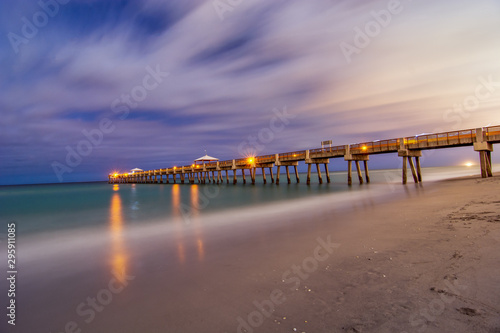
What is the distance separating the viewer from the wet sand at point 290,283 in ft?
11.0

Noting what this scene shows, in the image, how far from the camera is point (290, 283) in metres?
4.59

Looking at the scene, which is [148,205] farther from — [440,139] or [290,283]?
[440,139]

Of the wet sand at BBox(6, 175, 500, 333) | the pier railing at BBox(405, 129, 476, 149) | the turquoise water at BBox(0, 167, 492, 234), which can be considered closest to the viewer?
the wet sand at BBox(6, 175, 500, 333)

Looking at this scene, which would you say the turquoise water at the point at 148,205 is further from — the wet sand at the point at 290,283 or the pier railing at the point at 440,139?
the wet sand at the point at 290,283

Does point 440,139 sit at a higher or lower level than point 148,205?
higher

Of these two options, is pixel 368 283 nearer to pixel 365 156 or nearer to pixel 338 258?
pixel 338 258

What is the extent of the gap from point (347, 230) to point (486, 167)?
62.9ft

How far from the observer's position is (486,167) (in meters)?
19.9

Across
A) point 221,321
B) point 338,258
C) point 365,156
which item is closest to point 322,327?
point 221,321

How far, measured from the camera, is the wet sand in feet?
11.0

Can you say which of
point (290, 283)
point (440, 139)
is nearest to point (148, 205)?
point (290, 283)

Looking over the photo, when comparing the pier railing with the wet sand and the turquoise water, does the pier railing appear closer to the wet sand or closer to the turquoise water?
the turquoise water

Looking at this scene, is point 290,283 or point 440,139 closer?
point 290,283

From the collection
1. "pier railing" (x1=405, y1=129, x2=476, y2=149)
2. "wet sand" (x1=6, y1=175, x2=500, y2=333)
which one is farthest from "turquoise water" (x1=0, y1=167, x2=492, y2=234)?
"wet sand" (x1=6, y1=175, x2=500, y2=333)
